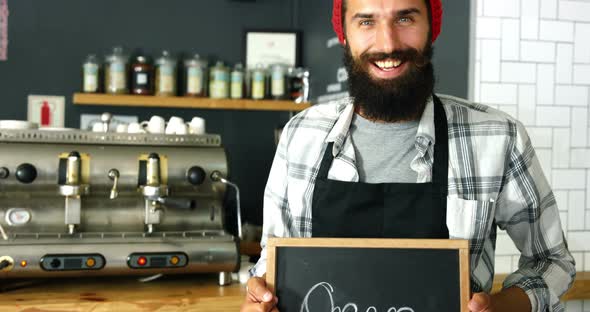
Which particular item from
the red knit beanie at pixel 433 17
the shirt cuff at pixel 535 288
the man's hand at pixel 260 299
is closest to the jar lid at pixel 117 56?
the red knit beanie at pixel 433 17

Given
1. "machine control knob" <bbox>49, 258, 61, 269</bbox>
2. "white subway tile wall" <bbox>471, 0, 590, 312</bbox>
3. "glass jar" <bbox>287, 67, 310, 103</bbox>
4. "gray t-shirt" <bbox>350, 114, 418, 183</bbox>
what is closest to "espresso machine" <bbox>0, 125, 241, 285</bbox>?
"machine control knob" <bbox>49, 258, 61, 269</bbox>

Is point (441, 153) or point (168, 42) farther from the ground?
point (168, 42)

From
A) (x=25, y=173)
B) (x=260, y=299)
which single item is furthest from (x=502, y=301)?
(x=25, y=173)

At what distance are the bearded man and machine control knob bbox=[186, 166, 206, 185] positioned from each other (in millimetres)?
746

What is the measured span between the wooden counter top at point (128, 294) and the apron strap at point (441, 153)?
0.78 metres

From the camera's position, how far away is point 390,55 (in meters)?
1.34

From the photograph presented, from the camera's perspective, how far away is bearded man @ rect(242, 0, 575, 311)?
52.9 inches

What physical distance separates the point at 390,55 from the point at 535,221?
0.45 m

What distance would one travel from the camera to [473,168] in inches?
54.0

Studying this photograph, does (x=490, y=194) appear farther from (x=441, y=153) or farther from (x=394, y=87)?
(x=394, y=87)

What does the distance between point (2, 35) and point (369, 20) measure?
2377 mm

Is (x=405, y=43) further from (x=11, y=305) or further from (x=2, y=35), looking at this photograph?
(x=2, y=35)

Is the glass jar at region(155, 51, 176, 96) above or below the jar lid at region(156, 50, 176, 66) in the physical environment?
below

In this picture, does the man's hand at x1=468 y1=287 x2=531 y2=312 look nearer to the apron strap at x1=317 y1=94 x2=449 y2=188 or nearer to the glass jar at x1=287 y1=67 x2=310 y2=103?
the apron strap at x1=317 y1=94 x2=449 y2=188
